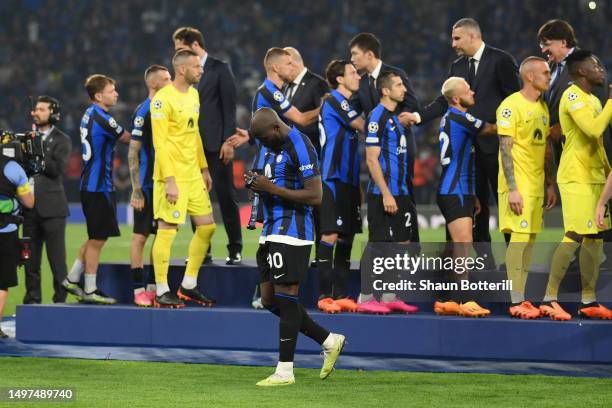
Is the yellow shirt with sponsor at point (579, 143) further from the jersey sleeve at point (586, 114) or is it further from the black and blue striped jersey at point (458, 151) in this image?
the black and blue striped jersey at point (458, 151)

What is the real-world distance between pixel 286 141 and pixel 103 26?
2230 cm

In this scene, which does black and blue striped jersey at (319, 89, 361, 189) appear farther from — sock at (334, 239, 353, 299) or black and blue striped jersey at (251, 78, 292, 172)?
sock at (334, 239, 353, 299)

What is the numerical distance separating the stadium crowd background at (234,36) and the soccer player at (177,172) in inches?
634

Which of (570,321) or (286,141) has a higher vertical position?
(286,141)

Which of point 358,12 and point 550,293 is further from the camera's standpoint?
point 358,12

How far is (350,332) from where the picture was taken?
8430 mm

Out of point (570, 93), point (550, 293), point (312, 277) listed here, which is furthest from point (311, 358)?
point (570, 93)

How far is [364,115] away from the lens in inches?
364

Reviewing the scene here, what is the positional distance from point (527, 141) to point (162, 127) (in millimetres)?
2822

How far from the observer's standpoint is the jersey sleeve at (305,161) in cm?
704

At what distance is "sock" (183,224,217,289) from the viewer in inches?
354

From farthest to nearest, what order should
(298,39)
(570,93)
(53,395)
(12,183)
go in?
(298,39) → (12,183) → (570,93) → (53,395)

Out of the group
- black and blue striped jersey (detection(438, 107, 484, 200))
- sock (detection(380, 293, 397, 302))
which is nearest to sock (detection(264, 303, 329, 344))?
sock (detection(380, 293, 397, 302))

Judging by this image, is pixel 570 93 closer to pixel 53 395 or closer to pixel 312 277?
pixel 312 277
